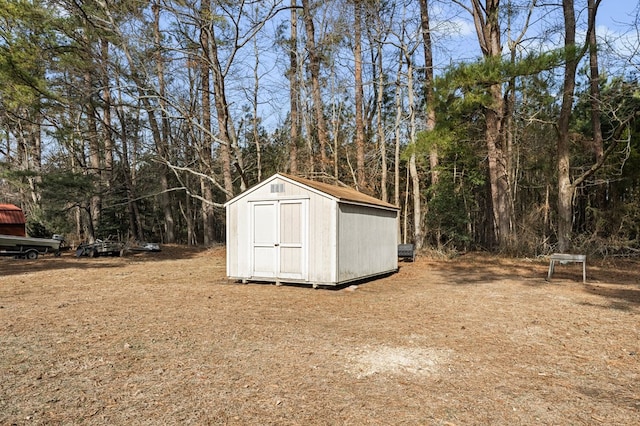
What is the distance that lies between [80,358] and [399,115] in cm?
1549

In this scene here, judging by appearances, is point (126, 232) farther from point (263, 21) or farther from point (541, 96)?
point (541, 96)

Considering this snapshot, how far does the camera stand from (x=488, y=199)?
19812 millimetres

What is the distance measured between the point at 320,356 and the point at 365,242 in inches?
230

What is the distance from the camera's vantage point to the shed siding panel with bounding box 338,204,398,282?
29.5 ft

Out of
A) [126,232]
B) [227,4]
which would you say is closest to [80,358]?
[227,4]

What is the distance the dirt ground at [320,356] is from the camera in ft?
10.1

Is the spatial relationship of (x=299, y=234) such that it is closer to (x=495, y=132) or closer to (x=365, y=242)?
(x=365, y=242)

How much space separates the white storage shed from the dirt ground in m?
0.65

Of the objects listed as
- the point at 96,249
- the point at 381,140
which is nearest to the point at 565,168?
the point at 381,140

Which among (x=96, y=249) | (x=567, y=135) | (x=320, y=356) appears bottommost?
(x=320, y=356)

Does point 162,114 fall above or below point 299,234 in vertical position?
above

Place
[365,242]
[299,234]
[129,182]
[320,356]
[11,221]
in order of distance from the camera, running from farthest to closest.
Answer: [129,182] → [11,221] → [365,242] → [299,234] → [320,356]

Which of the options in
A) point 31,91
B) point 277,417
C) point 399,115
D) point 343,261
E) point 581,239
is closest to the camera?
point 277,417

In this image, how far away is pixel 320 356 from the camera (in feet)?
14.3
